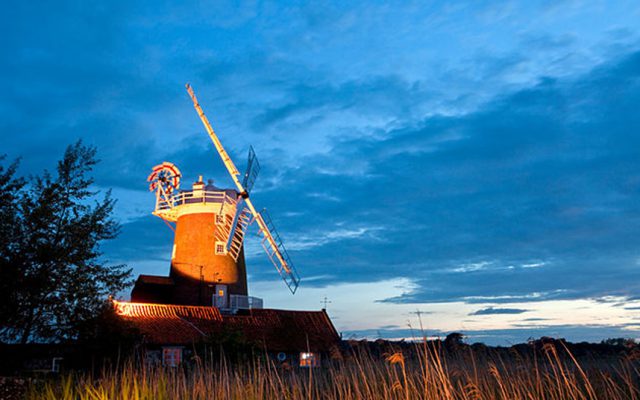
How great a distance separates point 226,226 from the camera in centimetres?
3991

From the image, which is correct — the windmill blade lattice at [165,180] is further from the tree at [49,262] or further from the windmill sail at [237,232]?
the tree at [49,262]

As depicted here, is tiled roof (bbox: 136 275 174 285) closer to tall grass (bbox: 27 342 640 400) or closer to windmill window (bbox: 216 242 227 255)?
windmill window (bbox: 216 242 227 255)

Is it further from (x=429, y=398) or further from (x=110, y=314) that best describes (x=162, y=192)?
(x=429, y=398)

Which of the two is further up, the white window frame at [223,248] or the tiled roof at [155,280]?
the white window frame at [223,248]

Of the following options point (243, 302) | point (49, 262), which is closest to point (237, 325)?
point (243, 302)

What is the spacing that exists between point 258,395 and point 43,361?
23865mm

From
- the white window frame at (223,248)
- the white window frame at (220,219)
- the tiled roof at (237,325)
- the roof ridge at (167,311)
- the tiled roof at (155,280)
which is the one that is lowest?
the tiled roof at (237,325)

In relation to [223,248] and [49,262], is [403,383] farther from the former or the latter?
[223,248]

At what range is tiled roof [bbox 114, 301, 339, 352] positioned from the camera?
3145cm

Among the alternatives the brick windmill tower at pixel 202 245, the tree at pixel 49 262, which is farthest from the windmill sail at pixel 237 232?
the tree at pixel 49 262

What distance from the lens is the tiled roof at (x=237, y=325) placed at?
3145 cm

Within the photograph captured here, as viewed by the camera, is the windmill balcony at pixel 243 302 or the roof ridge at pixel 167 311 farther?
the windmill balcony at pixel 243 302

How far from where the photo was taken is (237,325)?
35.2m

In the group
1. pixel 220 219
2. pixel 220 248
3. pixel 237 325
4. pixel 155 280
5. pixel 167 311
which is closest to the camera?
pixel 167 311
